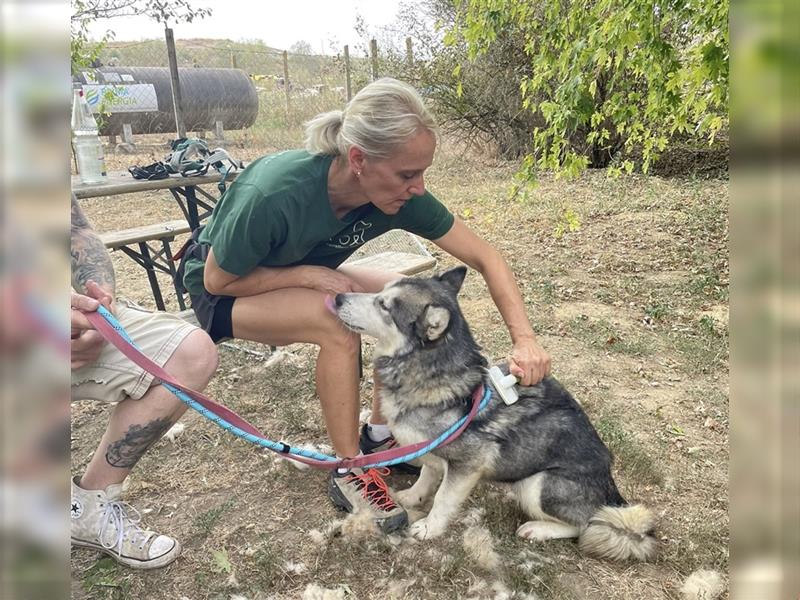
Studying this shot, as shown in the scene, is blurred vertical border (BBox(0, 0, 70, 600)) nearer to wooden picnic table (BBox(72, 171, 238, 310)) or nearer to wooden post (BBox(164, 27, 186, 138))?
wooden picnic table (BBox(72, 171, 238, 310))

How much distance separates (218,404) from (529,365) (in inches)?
52.9

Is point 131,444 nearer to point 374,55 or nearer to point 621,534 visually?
point 621,534

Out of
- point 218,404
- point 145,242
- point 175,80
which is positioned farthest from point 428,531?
point 175,80

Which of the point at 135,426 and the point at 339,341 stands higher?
the point at 339,341

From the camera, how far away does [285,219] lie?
2611 mm

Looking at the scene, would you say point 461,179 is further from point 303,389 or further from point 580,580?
point 580,580

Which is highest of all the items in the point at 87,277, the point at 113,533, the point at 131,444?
the point at 87,277

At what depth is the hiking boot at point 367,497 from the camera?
106 inches

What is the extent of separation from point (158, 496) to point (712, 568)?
2538mm

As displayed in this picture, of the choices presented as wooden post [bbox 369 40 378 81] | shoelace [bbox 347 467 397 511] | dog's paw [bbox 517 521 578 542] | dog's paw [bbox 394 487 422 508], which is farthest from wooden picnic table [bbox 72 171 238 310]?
wooden post [bbox 369 40 378 81]

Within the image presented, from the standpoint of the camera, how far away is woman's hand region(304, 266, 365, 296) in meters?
2.79

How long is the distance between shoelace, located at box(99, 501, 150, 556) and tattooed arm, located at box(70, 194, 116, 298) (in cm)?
87

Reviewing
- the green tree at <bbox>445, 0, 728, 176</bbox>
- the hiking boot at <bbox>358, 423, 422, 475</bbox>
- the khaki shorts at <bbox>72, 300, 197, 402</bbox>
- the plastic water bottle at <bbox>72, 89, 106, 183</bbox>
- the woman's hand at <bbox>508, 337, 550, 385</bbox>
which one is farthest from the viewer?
the plastic water bottle at <bbox>72, 89, 106, 183</bbox>

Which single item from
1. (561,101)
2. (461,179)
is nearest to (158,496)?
(561,101)
